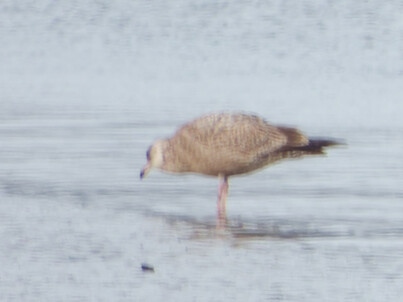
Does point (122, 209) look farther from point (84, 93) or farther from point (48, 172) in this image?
point (84, 93)

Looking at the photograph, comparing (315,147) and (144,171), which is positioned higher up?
(315,147)

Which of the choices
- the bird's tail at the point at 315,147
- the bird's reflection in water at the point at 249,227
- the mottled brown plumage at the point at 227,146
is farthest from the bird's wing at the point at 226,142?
the bird's reflection in water at the point at 249,227

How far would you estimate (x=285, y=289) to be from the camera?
7.64 meters

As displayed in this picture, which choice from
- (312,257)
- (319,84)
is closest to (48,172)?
(312,257)

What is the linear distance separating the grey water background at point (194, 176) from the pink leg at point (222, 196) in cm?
7

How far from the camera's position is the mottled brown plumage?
36.0 feet

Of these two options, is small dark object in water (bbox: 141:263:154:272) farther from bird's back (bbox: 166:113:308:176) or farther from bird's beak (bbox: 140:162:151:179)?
bird's beak (bbox: 140:162:151:179)

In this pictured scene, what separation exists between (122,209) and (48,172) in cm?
175

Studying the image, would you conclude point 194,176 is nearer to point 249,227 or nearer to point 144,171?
point 144,171

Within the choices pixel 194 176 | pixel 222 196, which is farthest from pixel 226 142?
pixel 194 176

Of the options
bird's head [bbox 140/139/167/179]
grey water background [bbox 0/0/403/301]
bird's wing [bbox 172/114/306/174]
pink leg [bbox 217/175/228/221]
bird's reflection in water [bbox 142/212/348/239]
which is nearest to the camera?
grey water background [bbox 0/0/403/301]

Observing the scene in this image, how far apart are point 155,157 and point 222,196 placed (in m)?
0.82

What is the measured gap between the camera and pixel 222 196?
10625mm

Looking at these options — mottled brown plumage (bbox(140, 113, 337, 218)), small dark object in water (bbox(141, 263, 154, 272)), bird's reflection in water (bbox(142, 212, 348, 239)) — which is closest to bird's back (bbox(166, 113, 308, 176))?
mottled brown plumage (bbox(140, 113, 337, 218))
